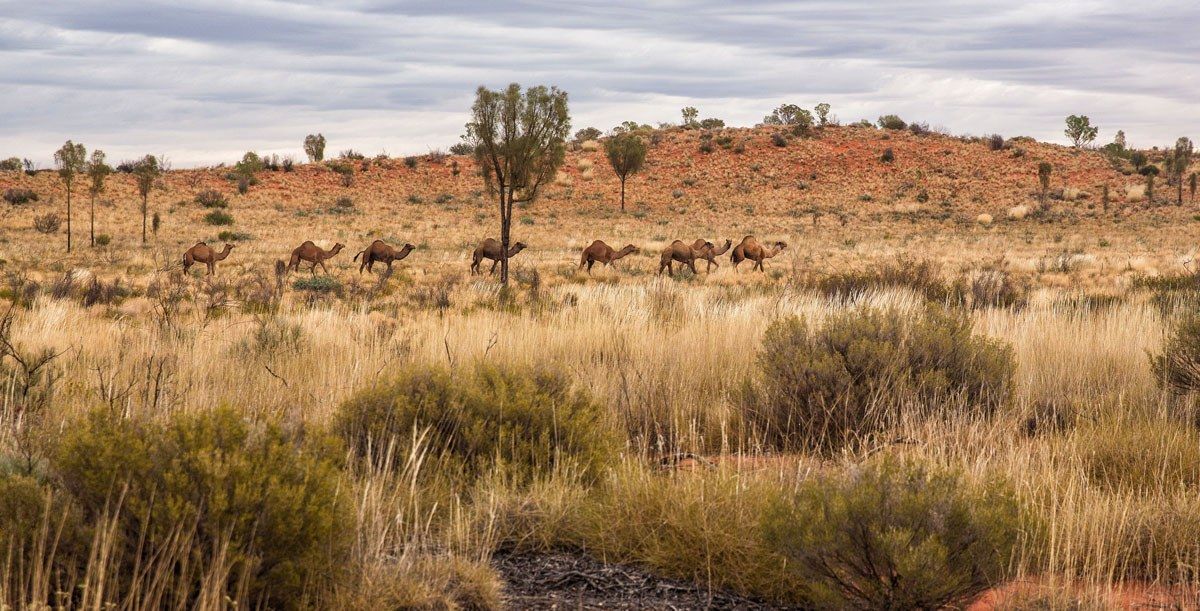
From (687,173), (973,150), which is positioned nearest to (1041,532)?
(687,173)

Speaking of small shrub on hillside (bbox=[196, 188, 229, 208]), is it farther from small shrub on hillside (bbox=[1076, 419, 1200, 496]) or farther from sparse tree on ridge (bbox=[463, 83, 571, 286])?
small shrub on hillside (bbox=[1076, 419, 1200, 496])

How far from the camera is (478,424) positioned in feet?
16.4

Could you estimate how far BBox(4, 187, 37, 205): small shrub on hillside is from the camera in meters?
46.5

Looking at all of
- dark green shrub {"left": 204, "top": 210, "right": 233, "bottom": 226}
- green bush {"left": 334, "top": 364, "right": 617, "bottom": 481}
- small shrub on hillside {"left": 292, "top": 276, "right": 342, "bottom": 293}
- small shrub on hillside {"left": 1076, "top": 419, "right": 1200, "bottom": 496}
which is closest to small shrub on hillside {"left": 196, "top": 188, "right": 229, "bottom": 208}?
dark green shrub {"left": 204, "top": 210, "right": 233, "bottom": 226}

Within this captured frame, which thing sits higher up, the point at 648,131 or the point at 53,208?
the point at 648,131

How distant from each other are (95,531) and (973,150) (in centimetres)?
7121

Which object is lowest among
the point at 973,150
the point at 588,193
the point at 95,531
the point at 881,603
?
the point at 881,603

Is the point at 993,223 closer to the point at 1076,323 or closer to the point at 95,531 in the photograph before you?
the point at 1076,323

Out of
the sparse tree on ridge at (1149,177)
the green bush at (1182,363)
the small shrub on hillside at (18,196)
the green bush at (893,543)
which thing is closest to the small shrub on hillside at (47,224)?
the small shrub on hillside at (18,196)

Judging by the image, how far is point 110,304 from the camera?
14266 mm

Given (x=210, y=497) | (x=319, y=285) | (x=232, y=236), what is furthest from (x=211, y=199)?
(x=210, y=497)

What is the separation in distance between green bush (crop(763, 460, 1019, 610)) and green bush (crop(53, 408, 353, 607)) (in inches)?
65.0

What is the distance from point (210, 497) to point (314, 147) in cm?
7238

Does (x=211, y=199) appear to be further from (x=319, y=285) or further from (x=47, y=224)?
(x=319, y=285)
